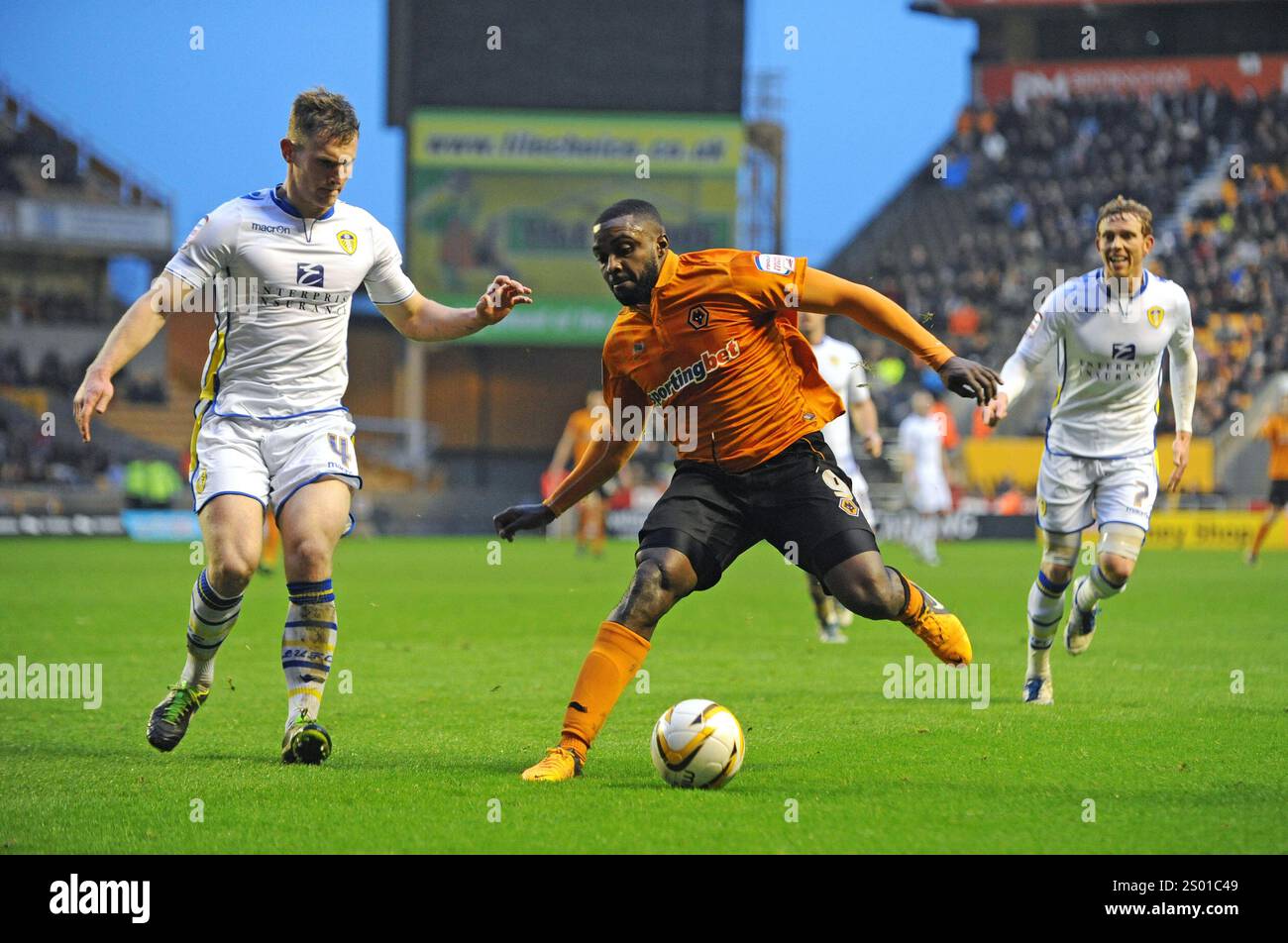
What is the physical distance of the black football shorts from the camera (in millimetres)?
6621

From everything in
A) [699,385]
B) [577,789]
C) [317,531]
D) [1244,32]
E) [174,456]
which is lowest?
[174,456]

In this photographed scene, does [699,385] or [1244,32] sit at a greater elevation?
[1244,32]

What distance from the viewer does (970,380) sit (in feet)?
20.1

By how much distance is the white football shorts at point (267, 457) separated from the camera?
6820mm

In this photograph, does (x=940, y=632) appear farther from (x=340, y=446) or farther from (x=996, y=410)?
(x=340, y=446)

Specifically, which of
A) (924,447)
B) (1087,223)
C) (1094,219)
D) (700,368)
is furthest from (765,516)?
(1094,219)

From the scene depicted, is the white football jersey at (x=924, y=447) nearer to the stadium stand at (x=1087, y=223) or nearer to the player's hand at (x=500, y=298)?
the stadium stand at (x=1087, y=223)

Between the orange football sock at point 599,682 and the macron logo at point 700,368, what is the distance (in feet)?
3.23

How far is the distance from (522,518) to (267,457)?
42.3 inches

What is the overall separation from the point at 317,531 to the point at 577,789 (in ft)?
5.03

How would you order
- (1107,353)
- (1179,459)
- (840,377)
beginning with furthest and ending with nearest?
(840,377), (1179,459), (1107,353)

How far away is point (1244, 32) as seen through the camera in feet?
169
